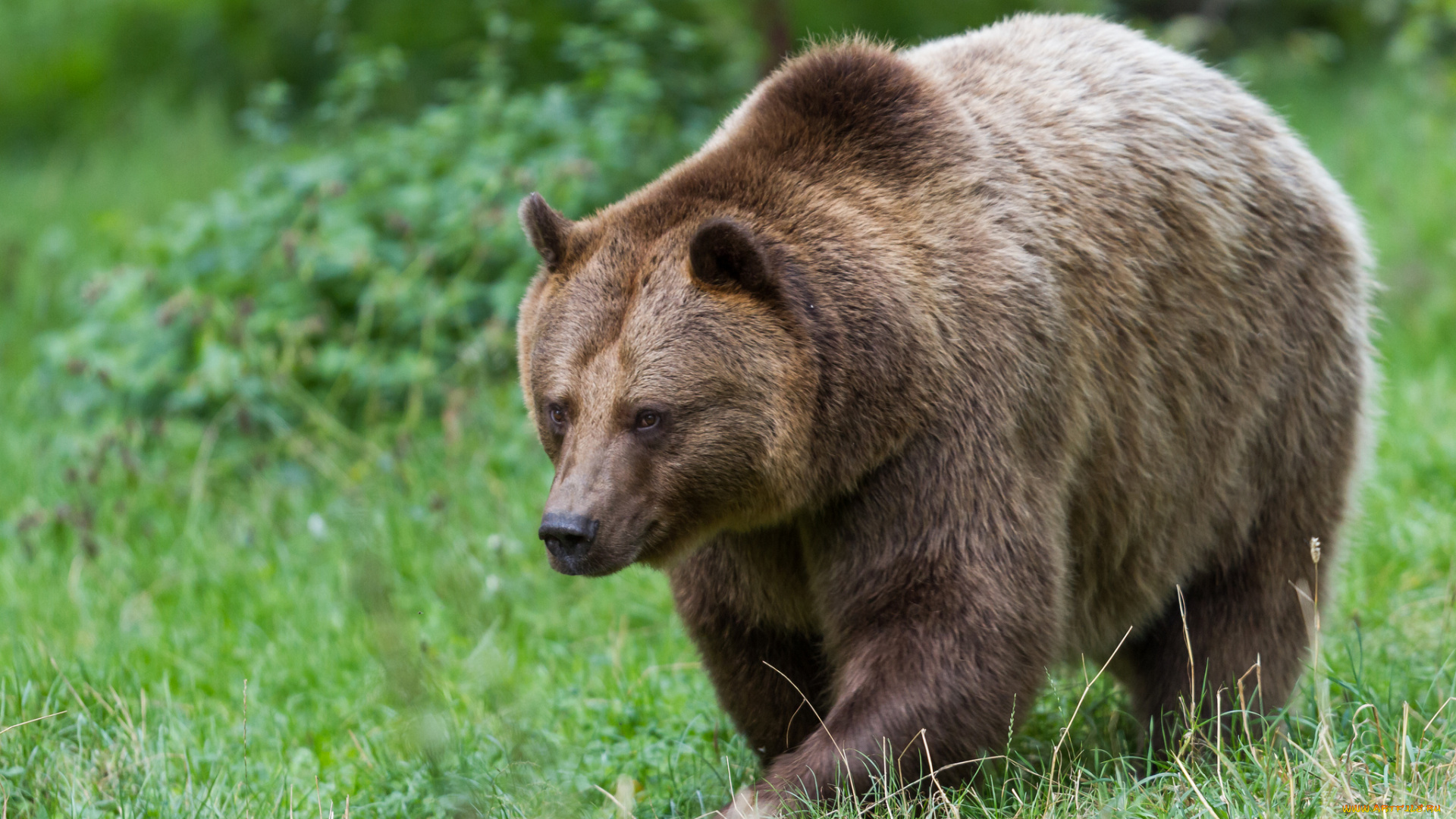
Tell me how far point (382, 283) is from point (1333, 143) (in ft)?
26.4

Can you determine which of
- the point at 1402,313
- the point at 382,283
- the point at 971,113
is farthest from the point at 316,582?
the point at 1402,313

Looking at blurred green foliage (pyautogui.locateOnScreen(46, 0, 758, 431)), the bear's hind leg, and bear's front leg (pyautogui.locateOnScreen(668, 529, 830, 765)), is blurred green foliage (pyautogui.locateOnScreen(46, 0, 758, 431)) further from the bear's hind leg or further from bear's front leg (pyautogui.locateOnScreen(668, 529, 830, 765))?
the bear's hind leg

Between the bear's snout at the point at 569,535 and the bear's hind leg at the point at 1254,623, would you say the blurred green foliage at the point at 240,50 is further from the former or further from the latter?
the bear's snout at the point at 569,535

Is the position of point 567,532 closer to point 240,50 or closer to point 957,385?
point 957,385

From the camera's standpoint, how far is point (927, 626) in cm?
364

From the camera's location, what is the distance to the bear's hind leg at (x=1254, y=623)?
14.7 feet

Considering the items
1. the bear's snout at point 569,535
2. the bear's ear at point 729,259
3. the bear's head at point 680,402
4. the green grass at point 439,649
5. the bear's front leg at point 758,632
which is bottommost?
Result: the green grass at point 439,649

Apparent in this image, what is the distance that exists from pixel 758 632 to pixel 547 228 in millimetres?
1321

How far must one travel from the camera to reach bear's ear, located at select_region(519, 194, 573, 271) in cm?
395

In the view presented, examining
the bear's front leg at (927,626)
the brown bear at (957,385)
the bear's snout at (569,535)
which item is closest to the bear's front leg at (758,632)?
the brown bear at (957,385)

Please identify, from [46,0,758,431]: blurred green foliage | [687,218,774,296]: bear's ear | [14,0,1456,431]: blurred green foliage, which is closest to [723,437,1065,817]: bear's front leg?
[687,218,774,296]: bear's ear

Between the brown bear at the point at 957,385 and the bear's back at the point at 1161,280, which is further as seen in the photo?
the bear's back at the point at 1161,280

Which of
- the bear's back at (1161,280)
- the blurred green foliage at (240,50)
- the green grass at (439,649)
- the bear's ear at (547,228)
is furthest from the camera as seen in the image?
the blurred green foliage at (240,50)

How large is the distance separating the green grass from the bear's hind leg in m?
0.14
